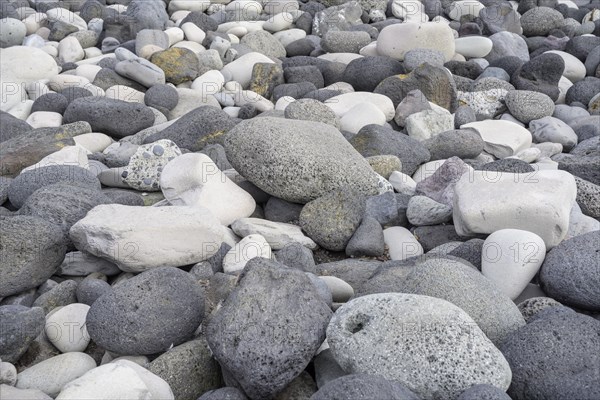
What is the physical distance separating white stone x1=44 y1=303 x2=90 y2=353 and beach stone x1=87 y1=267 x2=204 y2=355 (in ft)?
0.78

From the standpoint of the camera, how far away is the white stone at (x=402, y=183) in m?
5.23

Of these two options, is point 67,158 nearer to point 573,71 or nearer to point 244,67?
point 244,67

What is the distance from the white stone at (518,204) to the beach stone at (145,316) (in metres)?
1.87

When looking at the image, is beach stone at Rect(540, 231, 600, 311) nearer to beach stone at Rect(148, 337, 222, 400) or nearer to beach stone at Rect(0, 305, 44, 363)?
beach stone at Rect(148, 337, 222, 400)

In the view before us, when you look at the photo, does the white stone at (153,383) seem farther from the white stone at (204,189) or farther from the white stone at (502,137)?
the white stone at (502,137)

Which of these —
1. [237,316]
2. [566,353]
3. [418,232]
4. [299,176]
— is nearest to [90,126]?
[299,176]

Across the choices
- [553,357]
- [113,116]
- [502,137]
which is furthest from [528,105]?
[553,357]

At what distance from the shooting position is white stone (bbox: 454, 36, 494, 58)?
9039mm

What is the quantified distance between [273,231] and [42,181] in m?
1.64

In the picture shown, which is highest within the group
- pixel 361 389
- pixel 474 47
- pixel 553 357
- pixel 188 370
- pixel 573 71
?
pixel 361 389

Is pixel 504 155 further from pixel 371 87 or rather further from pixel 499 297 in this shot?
pixel 499 297

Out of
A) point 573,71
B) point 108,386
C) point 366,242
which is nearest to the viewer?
point 108,386

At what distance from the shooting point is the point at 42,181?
188 inches

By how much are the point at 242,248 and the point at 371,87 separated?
4.22m
